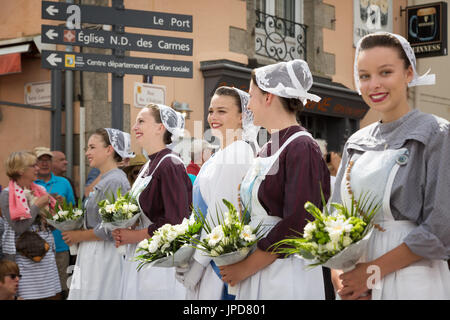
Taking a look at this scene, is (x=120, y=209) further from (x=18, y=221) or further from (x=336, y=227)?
(x=336, y=227)

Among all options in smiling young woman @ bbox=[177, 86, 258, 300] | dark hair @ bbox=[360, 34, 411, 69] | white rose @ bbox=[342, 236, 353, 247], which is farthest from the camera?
smiling young woman @ bbox=[177, 86, 258, 300]

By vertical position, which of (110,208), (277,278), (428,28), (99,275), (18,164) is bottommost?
(99,275)

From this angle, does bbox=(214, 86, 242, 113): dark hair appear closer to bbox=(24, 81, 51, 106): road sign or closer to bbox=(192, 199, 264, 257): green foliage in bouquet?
bbox=(192, 199, 264, 257): green foliage in bouquet

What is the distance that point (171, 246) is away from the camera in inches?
143

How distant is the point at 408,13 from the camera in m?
15.0

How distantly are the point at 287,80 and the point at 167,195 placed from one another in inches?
65.3

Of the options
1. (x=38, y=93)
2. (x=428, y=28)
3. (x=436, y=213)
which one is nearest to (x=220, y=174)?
(x=436, y=213)

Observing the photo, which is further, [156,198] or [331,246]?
[156,198]

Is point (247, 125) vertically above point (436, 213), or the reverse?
point (247, 125)

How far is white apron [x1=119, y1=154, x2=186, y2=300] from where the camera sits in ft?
15.7

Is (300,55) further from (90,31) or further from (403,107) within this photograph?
(403,107)

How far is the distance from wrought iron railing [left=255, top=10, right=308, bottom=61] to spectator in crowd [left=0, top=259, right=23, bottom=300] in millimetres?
7504

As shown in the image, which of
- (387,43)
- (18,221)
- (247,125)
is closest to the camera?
(387,43)

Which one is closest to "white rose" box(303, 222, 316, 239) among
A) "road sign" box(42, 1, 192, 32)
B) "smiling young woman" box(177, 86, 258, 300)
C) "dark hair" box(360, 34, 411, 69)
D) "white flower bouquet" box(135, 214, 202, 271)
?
"dark hair" box(360, 34, 411, 69)
